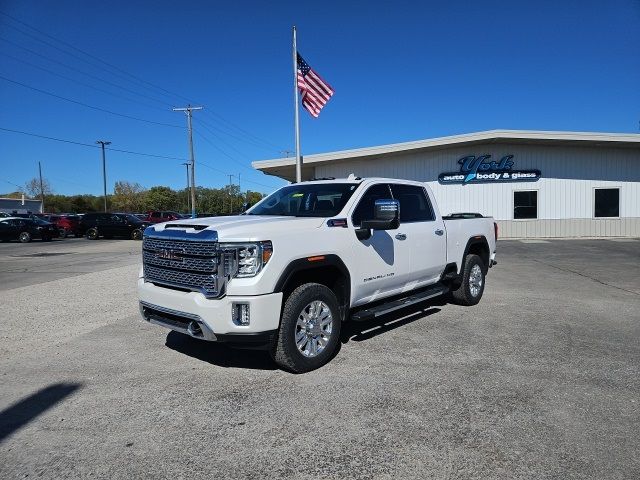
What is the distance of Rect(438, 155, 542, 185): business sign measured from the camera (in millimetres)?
23109

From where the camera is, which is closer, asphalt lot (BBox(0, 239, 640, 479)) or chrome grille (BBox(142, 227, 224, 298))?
asphalt lot (BBox(0, 239, 640, 479))

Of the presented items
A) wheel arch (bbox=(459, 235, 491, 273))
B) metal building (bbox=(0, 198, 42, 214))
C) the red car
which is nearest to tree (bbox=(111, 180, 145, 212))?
metal building (bbox=(0, 198, 42, 214))

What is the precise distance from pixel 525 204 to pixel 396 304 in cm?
2057

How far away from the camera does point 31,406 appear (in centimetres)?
384

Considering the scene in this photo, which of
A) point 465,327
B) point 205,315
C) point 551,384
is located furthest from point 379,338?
point 205,315

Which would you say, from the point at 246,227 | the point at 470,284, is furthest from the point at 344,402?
the point at 470,284

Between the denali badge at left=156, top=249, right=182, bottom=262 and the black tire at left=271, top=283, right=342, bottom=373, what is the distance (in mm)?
1138

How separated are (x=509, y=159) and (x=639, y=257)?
9427 mm

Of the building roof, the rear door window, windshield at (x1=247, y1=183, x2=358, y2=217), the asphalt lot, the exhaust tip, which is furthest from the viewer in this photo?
the building roof

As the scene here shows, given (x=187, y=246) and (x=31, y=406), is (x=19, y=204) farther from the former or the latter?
(x=187, y=246)

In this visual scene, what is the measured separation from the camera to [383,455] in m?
3.03

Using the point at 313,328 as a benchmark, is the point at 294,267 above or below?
above

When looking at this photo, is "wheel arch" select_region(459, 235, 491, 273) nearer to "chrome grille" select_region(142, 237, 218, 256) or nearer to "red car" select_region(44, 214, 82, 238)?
"chrome grille" select_region(142, 237, 218, 256)

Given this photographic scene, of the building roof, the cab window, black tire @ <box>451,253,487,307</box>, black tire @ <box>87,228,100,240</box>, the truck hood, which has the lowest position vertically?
black tire @ <box>451,253,487,307</box>
